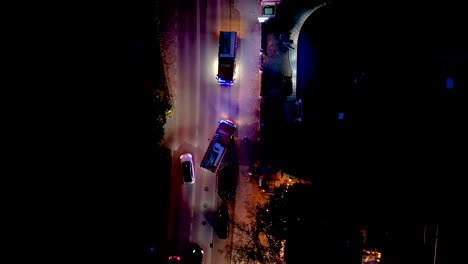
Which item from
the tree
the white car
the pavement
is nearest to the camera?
the tree

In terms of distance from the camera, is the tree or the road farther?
the road

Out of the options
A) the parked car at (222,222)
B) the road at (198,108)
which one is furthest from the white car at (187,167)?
the parked car at (222,222)

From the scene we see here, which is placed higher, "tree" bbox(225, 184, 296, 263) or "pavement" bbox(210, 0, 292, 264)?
"pavement" bbox(210, 0, 292, 264)

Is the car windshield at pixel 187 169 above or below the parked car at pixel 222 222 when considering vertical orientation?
above

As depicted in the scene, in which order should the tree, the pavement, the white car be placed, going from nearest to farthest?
the tree
the white car
the pavement

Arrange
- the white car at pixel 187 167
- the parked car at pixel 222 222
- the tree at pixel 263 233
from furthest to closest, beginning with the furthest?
the parked car at pixel 222 222 < the white car at pixel 187 167 < the tree at pixel 263 233

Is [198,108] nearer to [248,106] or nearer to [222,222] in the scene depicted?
[248,106]

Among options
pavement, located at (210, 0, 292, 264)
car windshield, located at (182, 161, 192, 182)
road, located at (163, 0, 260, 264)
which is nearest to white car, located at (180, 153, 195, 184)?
car windshield, located at (182, 161, 192, 182)

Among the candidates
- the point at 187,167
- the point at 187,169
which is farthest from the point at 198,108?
the point at 187,169

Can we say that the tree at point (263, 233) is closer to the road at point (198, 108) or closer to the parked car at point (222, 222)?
the parked car at point (222, 222)

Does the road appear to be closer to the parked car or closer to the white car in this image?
the parked car
